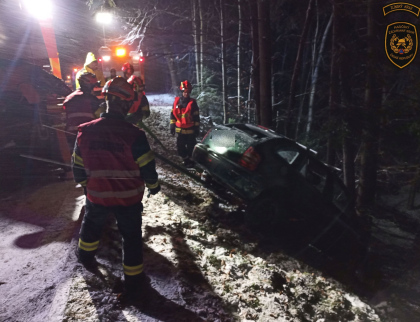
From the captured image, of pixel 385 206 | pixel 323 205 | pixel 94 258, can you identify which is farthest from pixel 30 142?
pixel 385 206

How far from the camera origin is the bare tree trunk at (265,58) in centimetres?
718

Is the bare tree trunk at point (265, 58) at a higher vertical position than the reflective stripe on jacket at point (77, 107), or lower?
higher

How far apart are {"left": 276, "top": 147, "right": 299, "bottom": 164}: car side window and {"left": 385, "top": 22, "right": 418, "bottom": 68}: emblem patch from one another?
9.45ft

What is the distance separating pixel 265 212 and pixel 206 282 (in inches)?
73.8

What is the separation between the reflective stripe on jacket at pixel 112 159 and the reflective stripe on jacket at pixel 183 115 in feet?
13.5

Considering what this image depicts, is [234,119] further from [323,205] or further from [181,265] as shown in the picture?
[181,265]

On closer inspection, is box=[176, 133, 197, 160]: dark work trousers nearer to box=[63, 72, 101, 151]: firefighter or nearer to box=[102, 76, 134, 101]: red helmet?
box=[63, 72, 101, 151]: firefighter

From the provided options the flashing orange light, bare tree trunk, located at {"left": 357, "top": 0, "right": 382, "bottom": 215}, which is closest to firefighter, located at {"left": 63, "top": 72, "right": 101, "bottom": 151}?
bare tree trunk, located at {"left": 357, "top": 0, "right": 382, "bottom": 215}

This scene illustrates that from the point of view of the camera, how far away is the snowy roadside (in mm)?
2713

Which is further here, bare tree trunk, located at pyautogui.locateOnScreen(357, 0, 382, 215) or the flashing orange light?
the flashing orange light

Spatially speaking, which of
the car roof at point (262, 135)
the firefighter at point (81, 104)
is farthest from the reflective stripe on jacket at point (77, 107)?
the car roof at point (262, 135)

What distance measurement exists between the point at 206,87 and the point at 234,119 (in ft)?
12.3

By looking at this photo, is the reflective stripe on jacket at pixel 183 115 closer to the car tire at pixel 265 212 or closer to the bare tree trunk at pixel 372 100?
the car tire at pixel 265 212

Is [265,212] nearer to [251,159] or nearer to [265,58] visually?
[251,159]
